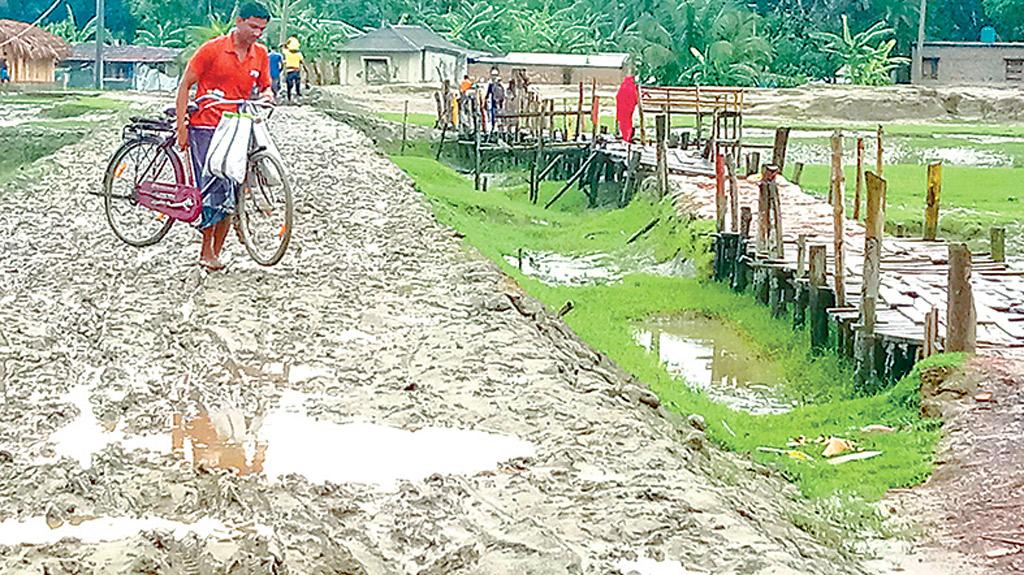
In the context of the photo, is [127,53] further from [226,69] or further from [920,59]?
[226,69]

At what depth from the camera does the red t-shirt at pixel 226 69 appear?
9367 mm

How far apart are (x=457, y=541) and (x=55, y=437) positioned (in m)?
2.08

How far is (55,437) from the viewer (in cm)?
602

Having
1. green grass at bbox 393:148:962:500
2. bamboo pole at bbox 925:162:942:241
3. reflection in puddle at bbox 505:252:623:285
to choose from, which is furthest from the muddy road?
bamboo pole at bbox 925:162:942:241

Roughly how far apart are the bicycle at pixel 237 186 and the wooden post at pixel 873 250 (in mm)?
4377

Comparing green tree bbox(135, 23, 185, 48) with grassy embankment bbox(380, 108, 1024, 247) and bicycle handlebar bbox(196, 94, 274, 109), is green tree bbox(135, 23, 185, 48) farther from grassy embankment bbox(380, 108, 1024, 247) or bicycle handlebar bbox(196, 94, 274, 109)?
bicycle handlebar bbox(196, 94, 274, 109)

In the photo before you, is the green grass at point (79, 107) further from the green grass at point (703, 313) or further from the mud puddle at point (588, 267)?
the mud puddle at point (588, 267)

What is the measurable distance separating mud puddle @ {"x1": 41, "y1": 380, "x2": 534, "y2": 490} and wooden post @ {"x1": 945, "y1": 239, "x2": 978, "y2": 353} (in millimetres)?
4235

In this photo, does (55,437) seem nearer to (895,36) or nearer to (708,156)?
(708,156)

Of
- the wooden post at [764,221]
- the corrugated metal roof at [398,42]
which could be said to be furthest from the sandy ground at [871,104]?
the wooden post at [764,221]

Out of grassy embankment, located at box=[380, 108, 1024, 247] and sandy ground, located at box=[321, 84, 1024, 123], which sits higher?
sandy ground, located at box=[321, 84, 1024, 123]

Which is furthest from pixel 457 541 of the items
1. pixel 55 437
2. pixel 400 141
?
pixel 400 141

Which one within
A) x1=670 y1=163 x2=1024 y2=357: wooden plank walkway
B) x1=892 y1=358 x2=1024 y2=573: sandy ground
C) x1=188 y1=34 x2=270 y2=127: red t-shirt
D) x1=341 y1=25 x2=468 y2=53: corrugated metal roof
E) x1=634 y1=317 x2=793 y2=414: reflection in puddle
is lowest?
x1=634 y1=317 x2=793 y2=414: reflection in puddle

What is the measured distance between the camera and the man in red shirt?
367 inches
